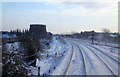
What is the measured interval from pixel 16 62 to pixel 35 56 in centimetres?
877

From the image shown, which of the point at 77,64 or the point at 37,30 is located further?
the point at 37,30

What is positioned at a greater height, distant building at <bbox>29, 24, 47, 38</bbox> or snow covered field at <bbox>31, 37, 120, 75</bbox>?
distant building at <bbox>29, 24, 47, 38</bbox>

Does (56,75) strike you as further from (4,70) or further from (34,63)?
(34,63)

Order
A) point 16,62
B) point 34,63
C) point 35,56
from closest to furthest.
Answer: point 16,62
point 34,63
point 35,56

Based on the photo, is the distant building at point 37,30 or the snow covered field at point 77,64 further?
the distant building at point 37,30

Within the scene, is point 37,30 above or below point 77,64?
above

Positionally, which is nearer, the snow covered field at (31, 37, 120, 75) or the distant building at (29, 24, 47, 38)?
the snow covered field at (31, 37, 120, 75)

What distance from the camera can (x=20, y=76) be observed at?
13.5 metres

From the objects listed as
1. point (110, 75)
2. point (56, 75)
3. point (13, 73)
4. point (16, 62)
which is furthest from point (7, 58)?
point (110, 75)

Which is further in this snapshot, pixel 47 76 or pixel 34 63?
pixel 34 63

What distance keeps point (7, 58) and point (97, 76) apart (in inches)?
223

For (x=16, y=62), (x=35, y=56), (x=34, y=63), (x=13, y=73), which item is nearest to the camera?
(x=13, y=73)

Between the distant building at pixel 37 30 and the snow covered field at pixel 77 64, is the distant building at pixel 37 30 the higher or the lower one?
the higher one

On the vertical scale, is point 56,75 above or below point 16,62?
below
